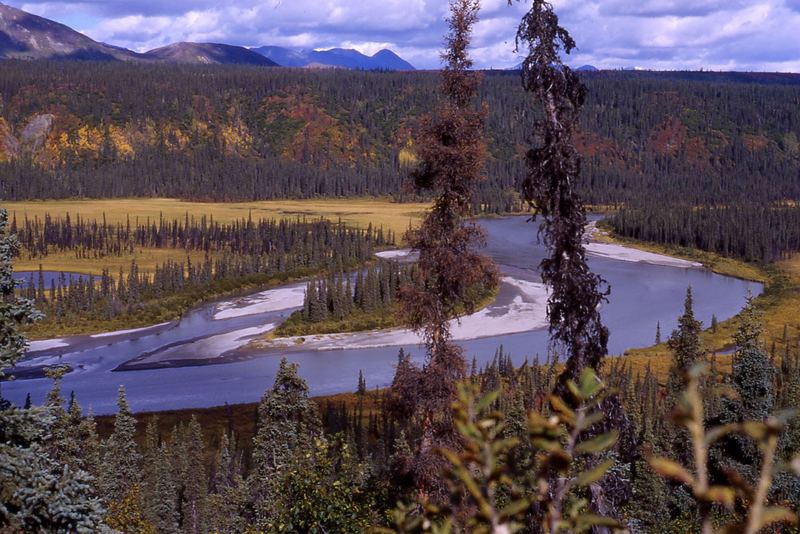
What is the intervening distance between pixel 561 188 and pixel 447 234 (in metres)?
4.45

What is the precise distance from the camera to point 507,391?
52156 mm

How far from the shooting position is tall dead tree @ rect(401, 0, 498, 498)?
57.8ft

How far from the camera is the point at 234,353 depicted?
70.5 meters

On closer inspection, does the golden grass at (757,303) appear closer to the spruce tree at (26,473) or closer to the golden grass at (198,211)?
the golden grass at (198,211)

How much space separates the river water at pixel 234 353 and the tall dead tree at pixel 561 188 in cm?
3483

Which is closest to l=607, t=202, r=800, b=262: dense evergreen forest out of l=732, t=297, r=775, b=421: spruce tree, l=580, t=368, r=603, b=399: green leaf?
l=732, t=297, r=775, b=421: spruce tree

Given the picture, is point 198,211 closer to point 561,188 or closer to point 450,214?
point 450,214

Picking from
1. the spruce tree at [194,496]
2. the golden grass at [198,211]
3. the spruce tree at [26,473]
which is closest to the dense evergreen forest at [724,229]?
the golden grass at [198,211]

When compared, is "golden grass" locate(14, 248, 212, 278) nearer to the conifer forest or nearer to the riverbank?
the conifer forest

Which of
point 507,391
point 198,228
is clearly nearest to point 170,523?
point 507,391

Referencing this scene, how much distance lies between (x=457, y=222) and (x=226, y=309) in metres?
74.4

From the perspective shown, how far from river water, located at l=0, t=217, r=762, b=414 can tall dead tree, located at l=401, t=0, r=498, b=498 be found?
105ft

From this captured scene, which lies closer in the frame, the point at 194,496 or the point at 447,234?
the point at 447,234

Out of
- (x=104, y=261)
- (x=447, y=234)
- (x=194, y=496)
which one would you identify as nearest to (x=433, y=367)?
(x=447, y=234)
